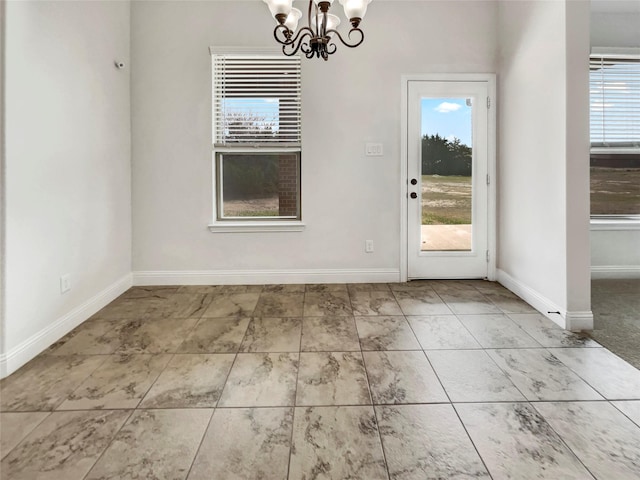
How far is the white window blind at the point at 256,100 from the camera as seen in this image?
370 cm

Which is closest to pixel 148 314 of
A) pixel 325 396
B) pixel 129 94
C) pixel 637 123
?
pixel 325 396

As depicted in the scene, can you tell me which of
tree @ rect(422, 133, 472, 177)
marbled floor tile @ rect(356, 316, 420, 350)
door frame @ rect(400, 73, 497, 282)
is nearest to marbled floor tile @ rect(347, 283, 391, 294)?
door frame @ rect(400, 73, 497, 282)

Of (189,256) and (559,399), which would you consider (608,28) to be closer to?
(559,399)

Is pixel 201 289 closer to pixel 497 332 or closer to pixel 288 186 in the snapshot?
pixel 288 186

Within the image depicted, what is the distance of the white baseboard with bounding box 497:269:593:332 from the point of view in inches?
103

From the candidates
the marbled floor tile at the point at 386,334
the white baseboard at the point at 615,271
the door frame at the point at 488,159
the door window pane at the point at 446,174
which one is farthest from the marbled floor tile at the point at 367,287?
the white baseboard at the point at 615,271

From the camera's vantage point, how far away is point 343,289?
3676 mm

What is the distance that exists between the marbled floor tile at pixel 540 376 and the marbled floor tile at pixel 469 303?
709 millimetres

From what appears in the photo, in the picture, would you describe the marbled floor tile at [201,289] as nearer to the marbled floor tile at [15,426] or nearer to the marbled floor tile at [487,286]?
the marbled floor tile at [15,426]

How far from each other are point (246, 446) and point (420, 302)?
215cm

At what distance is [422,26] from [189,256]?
131 inches

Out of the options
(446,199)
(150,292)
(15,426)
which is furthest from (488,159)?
(15,426)

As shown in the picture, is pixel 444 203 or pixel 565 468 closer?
pixel 565 468

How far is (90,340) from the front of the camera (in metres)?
2.53
